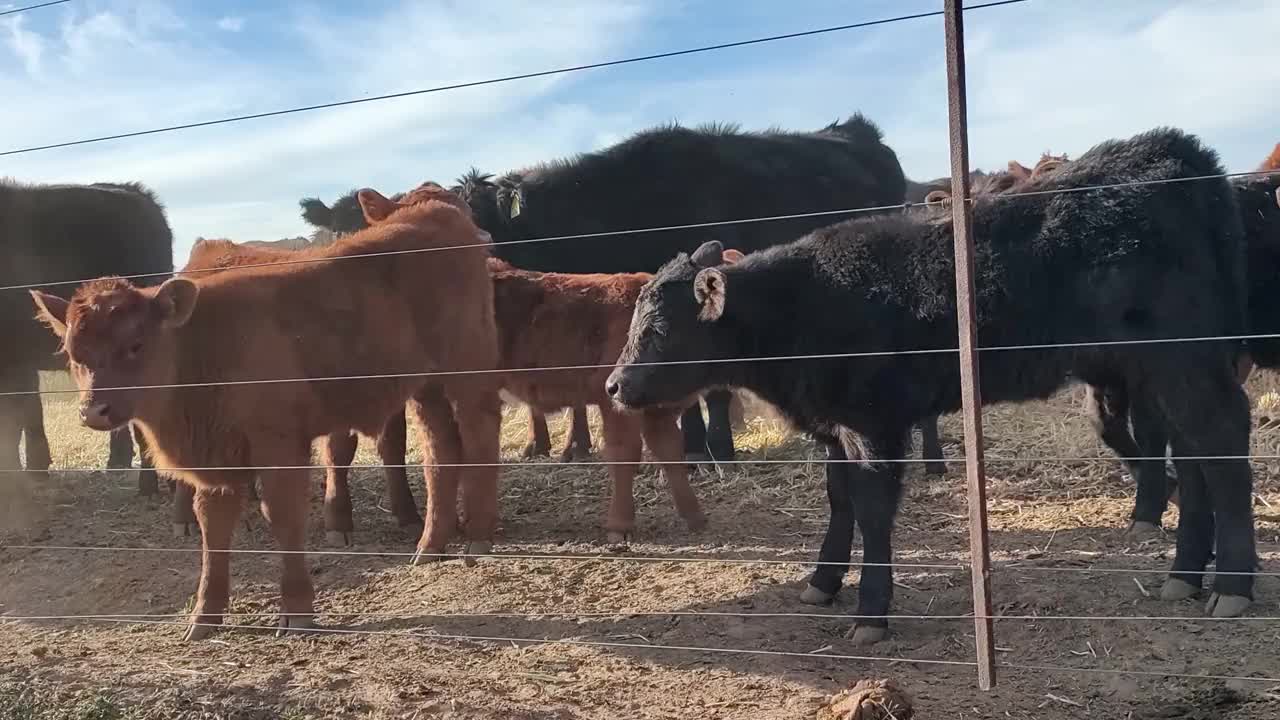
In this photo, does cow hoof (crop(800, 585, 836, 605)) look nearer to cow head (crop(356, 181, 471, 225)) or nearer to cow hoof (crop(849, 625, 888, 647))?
cow hoof (crop(849, 625, 888, 647))

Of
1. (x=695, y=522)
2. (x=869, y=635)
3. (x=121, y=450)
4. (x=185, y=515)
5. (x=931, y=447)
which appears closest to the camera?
(x=869, y=635)

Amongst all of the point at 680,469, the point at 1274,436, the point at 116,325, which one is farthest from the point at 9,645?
the point at 1274,436

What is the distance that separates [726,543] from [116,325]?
12.2ft

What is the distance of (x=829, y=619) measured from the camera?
5.51m

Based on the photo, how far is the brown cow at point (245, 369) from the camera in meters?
5.41

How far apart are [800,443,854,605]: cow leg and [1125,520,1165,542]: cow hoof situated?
1.84 meters

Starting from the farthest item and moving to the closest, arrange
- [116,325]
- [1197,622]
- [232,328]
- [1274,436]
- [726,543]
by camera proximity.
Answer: [1274,436] < [726,543] < [232,328] < [116,325] < [1197,622]

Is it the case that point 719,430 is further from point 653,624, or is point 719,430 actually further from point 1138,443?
point 653,624

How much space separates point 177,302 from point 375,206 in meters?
2.57

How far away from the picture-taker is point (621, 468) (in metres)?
7.30

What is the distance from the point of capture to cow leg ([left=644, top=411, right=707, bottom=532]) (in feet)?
24.5

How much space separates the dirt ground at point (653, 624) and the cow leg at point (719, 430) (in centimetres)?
59

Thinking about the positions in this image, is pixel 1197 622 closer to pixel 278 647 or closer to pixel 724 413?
pixel 278 647

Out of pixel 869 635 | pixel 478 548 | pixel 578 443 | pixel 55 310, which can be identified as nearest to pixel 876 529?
pixel 869 635
